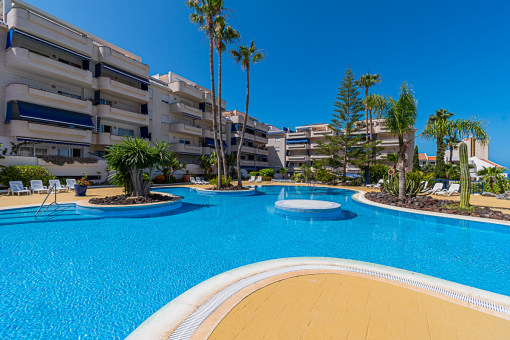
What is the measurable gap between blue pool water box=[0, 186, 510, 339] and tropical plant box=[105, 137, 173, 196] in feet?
9.02

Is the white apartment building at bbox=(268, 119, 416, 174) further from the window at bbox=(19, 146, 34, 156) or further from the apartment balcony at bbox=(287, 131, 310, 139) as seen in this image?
the window at bbox=(19, 146, 34, 156)

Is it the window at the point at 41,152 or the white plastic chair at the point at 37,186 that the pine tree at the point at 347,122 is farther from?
the window at the point at 41,152

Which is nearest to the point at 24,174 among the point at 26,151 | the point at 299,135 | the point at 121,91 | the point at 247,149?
the point at 26,151

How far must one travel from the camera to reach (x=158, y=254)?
17.4 feet

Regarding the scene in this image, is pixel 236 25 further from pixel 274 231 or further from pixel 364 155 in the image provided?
pixel 364 155

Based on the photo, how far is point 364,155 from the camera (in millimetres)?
26828

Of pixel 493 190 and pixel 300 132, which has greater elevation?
pixel 300 132

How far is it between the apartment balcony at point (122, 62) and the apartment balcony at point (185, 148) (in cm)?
855

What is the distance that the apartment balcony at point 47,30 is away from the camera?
58.0 feet

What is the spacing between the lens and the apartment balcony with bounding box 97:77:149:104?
22.7 m

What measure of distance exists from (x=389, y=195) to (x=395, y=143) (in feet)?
99.0

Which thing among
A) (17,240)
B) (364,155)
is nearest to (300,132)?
(364,155)

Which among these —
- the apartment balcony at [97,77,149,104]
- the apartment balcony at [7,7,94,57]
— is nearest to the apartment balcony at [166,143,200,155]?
the apartment balcony at [97,77,149,104]

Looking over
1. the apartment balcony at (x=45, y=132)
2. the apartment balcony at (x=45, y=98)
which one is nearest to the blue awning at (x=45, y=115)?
the apartment balcony at (x=45, y=98)
